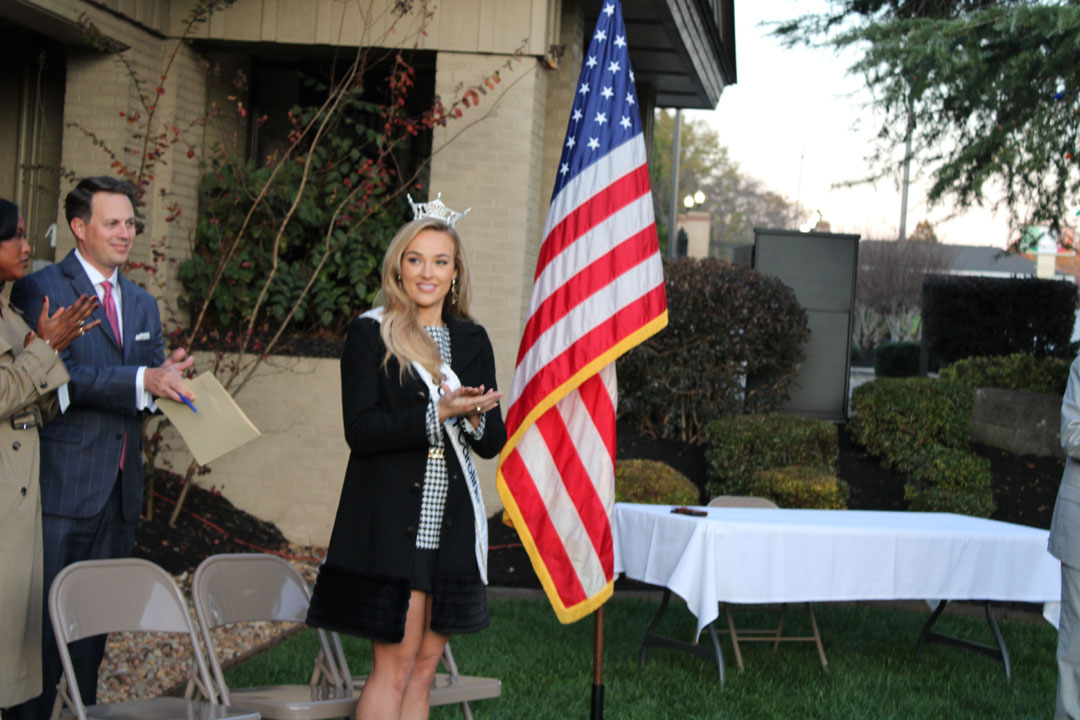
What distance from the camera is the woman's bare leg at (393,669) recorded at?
12.3ft

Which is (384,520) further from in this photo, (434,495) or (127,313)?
(127,313)

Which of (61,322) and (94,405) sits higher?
(61,322)

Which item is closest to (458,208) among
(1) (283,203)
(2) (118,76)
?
(1) (283,203)

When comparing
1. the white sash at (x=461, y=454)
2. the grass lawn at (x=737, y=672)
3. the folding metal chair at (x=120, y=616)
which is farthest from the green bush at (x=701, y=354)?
the white sash at (x=461, y=454)

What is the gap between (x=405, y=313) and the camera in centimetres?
392

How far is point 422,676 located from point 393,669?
0.39 feet

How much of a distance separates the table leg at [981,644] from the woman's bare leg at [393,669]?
430 centimetres

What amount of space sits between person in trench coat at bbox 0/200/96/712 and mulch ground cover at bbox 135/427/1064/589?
3988 millimetres

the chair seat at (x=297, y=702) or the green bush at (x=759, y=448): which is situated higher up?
the green bush at (x=759, y=448)

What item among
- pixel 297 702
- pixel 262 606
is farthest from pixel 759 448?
pixel 297 702

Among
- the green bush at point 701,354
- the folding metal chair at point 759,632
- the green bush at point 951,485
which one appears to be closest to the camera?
the folding metal chair at point 759,632

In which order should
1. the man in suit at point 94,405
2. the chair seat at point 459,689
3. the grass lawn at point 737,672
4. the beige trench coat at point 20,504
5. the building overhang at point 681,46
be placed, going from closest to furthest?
the beige trench coat at point 20,504 → the man in suit at point 94,405 → the chair seat at point 459,689 → the grass lawn at point 737,672 → the building overhang at point 681,46

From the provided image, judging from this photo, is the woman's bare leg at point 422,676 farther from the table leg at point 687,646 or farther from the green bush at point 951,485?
the green bush at point 951,485

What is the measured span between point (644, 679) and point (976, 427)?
7483 millimetres
